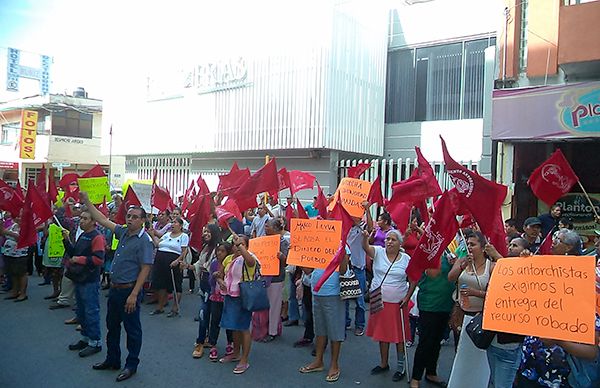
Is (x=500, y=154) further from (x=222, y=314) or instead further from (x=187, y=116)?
(x=187, y=116)

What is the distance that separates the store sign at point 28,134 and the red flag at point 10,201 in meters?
21.5

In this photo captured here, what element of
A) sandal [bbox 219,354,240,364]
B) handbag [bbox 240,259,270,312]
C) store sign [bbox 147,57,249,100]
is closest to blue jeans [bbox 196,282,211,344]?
sandal [bbox 219,354,240,364]

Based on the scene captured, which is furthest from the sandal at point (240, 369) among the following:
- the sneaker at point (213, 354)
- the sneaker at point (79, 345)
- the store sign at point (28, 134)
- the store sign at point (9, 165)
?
the store sign at point (9, 165)

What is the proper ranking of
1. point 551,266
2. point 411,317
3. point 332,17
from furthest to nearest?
point 332,17 → point 411,317 → point 551,266

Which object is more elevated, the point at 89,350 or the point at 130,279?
the point at 130,279

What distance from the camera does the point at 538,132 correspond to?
31.0 feet

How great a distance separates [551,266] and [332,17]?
42.3 ft

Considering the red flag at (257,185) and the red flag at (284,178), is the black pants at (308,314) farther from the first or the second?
the red flag at (284,178)

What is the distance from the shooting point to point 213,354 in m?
6.34

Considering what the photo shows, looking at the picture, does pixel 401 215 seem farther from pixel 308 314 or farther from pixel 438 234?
pixel 438 234

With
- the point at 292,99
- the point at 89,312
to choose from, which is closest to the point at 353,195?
the point at 89,312

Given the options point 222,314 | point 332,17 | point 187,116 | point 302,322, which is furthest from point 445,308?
point 187,116

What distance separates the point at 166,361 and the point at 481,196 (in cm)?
420

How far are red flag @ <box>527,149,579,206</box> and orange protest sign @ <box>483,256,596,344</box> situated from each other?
554 centimetres
